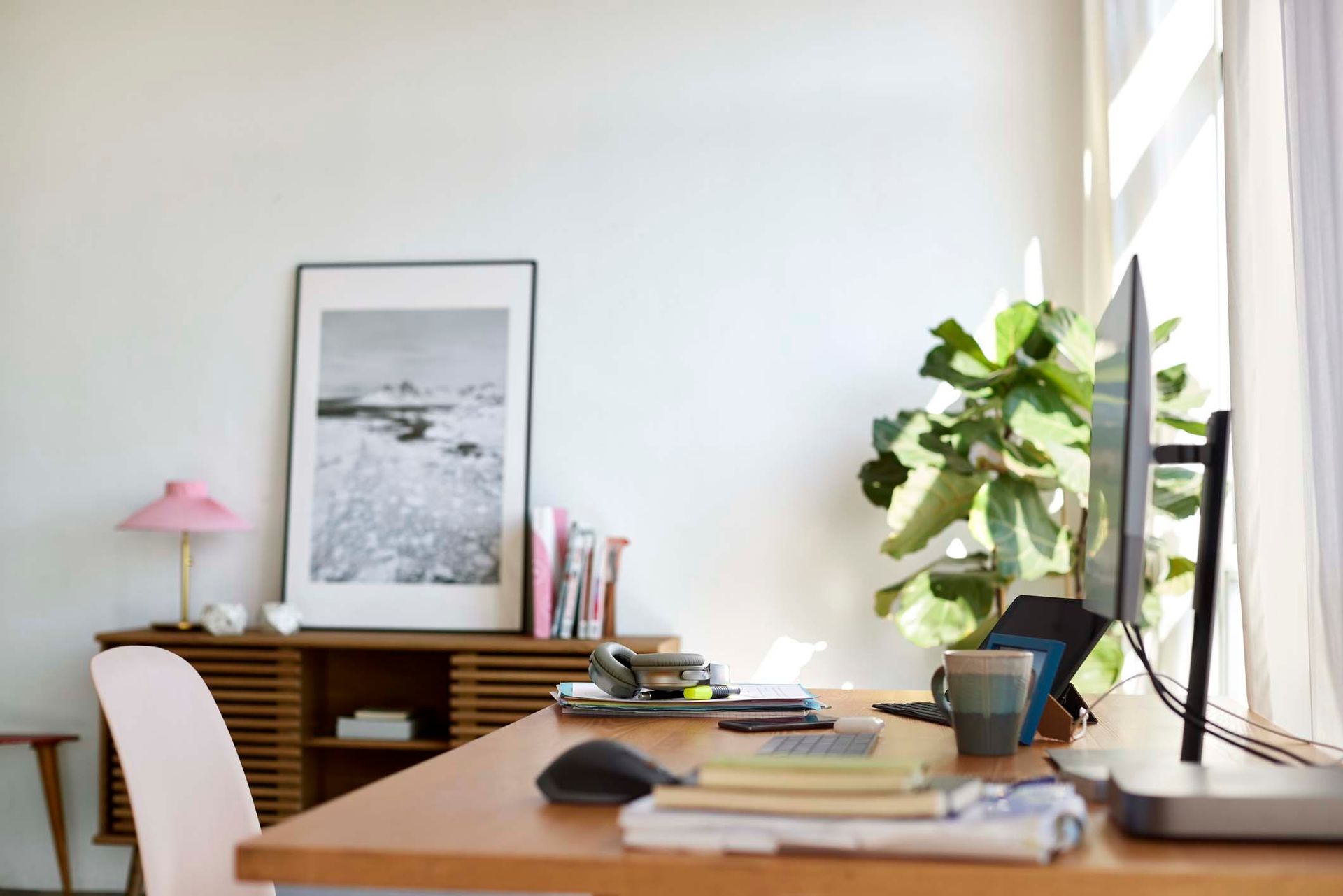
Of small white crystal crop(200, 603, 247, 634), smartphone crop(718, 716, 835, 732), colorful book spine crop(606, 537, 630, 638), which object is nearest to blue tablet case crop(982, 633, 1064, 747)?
smartphone crop(718, 716, 835, 732)

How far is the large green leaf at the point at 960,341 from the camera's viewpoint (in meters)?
3.43

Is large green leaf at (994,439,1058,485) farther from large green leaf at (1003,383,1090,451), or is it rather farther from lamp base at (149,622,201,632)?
lamp base at (149,622,201,632)

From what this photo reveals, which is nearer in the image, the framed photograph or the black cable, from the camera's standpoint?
the black cable

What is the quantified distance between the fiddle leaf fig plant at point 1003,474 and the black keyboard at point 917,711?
4.61 ft

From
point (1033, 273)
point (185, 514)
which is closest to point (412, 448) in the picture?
point (185, 514)

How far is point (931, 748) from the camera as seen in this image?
1.44m

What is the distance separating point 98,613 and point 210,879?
120 inches

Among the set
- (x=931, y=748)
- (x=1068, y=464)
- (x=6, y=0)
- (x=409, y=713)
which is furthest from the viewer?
(x=6, y=0)

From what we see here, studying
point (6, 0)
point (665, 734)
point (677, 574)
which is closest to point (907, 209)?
point (677, 574)

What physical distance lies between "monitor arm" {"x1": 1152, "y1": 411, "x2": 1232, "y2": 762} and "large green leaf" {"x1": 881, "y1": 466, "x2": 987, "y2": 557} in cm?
202

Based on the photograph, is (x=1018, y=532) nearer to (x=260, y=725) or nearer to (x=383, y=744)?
Result: (x=383, y=744)

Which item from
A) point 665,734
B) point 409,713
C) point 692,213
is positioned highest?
point 692,213

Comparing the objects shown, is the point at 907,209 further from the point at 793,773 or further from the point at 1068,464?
the point at 793,773

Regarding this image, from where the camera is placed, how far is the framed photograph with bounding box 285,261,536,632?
4066 mm
